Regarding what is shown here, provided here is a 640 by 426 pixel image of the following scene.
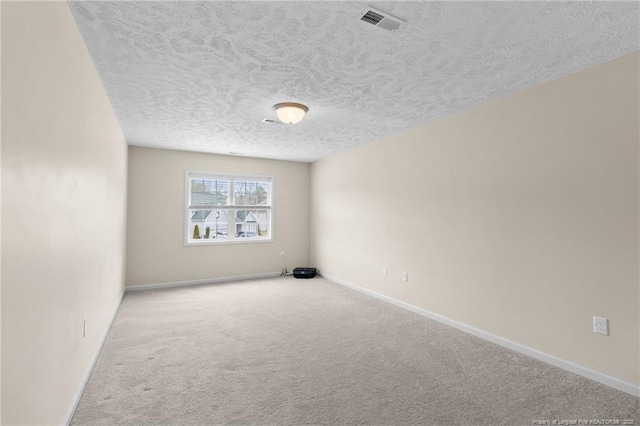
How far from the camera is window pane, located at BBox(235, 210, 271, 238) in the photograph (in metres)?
6.23

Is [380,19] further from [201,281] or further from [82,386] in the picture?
[201,281]

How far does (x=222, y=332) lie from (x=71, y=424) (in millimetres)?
1557

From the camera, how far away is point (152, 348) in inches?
116

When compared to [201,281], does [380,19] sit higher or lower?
higher

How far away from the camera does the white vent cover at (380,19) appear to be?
5.93 ft

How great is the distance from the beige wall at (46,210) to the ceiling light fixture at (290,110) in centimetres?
158

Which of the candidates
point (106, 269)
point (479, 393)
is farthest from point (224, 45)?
point (479, 393)

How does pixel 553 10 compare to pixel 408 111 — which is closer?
pixel 553 10

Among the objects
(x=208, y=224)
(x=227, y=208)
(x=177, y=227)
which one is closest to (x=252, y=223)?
(x=227, y=208)

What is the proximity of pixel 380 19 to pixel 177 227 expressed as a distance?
4.87m

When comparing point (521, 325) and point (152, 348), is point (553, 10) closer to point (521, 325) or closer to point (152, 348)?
point (521, 325)

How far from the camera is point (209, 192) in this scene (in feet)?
19.4

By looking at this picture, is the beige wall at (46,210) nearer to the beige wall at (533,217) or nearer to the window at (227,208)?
the window at (227,208)

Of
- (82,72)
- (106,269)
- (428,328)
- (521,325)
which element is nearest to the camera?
(82,72)
